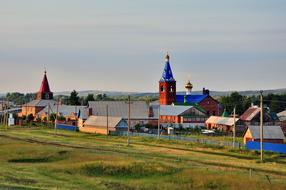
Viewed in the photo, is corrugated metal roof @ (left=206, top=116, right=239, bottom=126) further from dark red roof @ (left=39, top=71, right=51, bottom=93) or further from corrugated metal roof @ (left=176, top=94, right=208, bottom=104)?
dark red roof @ (left=39, top=71, right=51, bottom=93)

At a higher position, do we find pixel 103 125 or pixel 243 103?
pixel 243 103

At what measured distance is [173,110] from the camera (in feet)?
318

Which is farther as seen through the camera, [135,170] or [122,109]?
[122,109]

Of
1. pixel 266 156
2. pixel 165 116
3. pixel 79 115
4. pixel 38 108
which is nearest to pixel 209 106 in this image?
pixel 165 116

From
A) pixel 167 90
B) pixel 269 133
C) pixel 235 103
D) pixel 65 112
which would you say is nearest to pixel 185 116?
pixel 167 90

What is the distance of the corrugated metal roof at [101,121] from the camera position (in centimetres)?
8262

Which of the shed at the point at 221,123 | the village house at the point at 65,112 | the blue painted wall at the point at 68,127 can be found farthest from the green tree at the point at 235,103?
the blue painted wall at the point at 68,127

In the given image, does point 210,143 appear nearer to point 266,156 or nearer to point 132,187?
point 266,156

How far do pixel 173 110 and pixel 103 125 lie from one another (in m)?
17.6

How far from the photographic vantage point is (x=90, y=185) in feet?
103

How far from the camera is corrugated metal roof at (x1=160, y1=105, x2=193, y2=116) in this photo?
94.9 m

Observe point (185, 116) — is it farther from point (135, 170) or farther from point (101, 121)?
point (135, 170)

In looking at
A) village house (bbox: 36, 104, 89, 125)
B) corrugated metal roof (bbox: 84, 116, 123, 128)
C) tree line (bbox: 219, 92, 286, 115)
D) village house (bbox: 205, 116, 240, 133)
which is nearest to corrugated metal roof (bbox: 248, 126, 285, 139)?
village house (bbox: 205, 116, 240, 133)

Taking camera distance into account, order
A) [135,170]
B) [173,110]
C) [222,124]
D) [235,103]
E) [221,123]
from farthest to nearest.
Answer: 1. [235,103]
2. [173,110]
3. [222,124]
4. [221,123]
5. [135,170]
